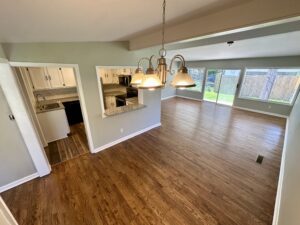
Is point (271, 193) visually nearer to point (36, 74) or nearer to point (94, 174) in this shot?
point (94, 174)

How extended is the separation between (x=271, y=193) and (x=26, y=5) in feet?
12.0

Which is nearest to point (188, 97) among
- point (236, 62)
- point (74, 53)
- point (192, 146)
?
point (236, 62)

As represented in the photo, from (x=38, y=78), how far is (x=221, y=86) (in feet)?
25.8

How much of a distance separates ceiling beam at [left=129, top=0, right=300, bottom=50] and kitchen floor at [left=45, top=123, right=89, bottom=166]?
3135mm

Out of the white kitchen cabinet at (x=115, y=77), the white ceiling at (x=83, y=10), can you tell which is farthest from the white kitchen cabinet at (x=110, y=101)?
the white ceiling at (x=83, y=10)

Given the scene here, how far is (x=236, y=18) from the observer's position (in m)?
1.34

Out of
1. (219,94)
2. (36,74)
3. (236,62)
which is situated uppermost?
(236,62)

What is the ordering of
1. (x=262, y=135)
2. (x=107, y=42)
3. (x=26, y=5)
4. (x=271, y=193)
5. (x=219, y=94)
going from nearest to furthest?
(x=26, y=5) → (x=271, y=193) → (x=107, y=42) → (x=262, y=135) → (x=219, y=94)

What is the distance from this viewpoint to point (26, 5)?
875 mm

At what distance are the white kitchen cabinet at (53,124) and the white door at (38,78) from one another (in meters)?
1.40

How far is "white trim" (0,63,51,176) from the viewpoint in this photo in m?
1.89

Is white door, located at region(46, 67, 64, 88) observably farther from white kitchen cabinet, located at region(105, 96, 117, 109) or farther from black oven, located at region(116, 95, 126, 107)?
black oven, located at region(116, 95, 126, 107)

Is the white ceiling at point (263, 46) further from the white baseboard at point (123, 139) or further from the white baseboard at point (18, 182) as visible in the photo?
the white baseboard at point (18, 182)

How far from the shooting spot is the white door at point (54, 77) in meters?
4.20
